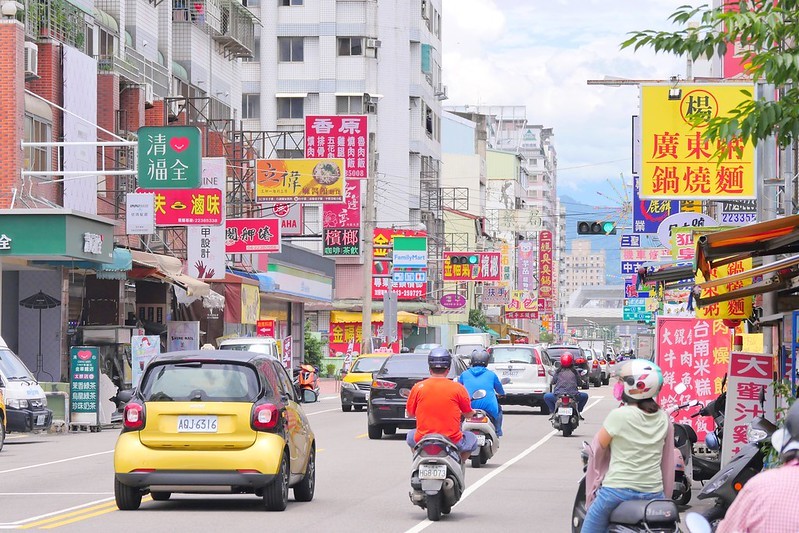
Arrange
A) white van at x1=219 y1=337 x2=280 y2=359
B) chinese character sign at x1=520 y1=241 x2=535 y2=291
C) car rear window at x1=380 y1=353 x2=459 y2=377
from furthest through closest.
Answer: chinese character sign at x1=520 y1=241 x2=535 y2=291
white van at x1=219 y1=337 x2=280 y2=359
car rear window at x1=380 y1=353 x2=459 y2=377

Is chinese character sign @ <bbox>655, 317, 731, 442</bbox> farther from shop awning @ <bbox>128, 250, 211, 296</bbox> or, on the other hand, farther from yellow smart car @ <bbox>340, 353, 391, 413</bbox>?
shop awning @ <bbox>128, 250, 211, 296</bbox>

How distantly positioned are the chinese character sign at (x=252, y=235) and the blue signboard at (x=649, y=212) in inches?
549

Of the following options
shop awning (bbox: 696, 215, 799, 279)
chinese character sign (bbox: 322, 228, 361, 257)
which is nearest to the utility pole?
chinese character sign (bbox: 322, 228, 361, 257)

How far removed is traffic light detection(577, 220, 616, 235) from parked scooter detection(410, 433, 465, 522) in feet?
88.4

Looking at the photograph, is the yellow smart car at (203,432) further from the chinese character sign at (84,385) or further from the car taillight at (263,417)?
the chinese character sign at (84,385)

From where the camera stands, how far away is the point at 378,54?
81.0 meters

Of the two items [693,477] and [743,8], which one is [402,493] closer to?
[693,477]

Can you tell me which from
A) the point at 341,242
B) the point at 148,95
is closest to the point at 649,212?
the point at 148,95

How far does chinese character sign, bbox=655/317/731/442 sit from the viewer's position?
20.8 metres

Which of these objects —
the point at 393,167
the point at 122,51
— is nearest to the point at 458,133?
the point at 393,167

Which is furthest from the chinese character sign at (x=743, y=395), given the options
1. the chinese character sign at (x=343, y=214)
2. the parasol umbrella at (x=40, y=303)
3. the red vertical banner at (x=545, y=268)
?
the red vertical banner at (x=545, y=268)

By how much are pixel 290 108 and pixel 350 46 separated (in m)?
4.84

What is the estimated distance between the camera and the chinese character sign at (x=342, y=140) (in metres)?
48.9

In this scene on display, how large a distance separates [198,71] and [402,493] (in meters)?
38.9
